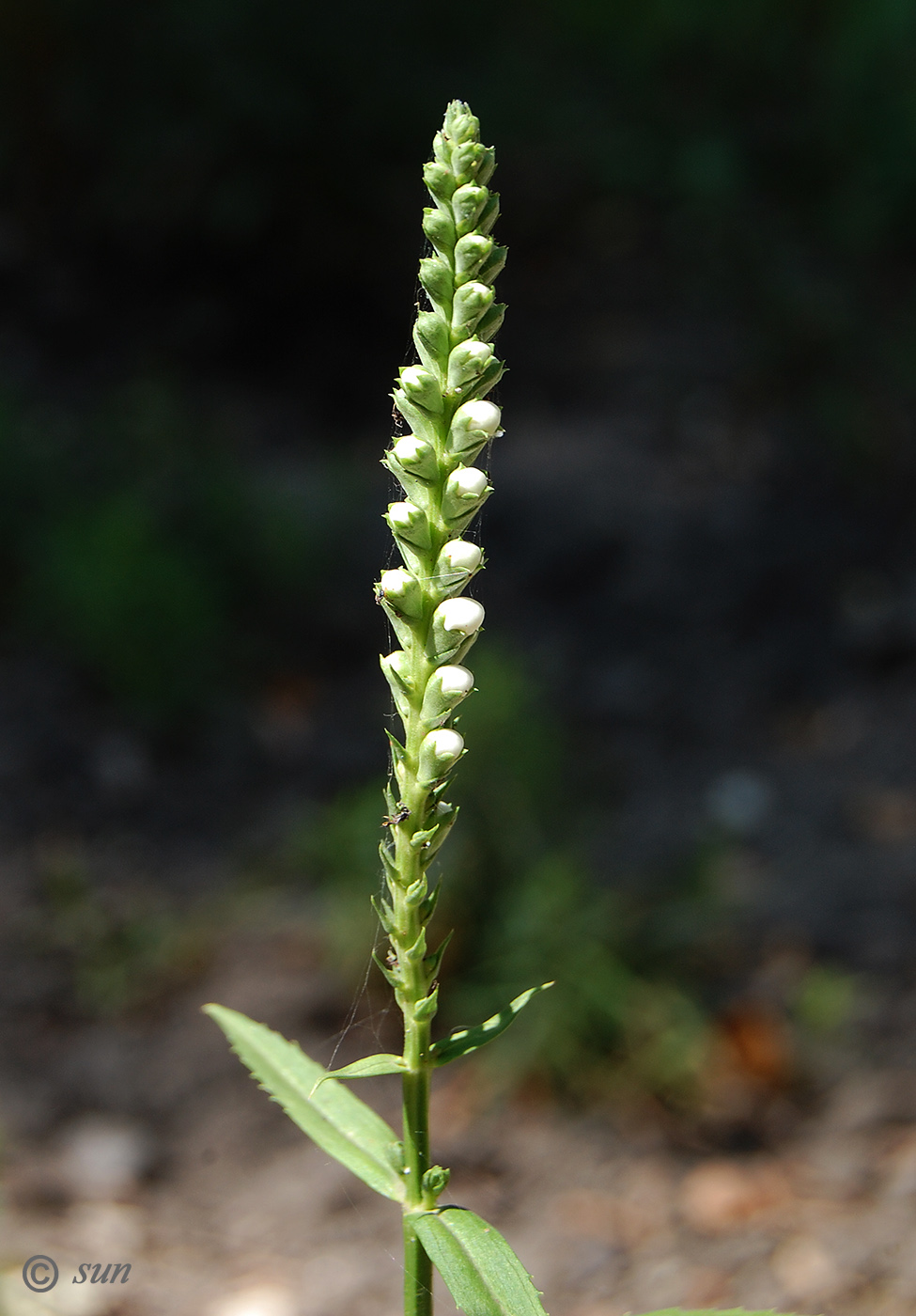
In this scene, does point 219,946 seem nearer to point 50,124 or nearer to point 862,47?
point 50,124

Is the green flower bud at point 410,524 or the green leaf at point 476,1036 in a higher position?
the green flower bud at point 410,524

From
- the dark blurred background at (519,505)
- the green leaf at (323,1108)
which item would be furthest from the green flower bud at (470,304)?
the dark blurred background at (519,505)

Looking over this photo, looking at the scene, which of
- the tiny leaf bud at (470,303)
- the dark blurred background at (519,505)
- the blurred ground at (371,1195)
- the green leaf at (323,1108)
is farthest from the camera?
the dark blurred background at (519,505)

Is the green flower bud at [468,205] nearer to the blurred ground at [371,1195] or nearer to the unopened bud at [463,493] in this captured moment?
the unopened bud at [463,493]

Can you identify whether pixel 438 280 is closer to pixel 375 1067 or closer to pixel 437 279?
pixel 437 279

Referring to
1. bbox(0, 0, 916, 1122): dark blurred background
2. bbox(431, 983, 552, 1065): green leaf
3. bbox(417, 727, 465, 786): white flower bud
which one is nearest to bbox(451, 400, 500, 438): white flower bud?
bbox(417, 727, 465, 786): white flower bud

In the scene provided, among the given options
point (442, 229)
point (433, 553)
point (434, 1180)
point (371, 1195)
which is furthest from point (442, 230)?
point (371, 1195)

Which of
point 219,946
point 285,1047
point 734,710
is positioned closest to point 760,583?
point 734,710

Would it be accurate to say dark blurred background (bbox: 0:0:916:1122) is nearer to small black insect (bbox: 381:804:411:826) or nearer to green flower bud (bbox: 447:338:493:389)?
small black insect (bbox: 381:804:411:826)
